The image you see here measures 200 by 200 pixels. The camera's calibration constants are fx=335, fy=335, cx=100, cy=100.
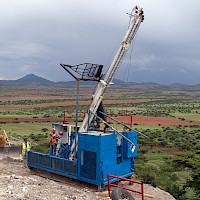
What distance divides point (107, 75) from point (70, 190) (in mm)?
4898

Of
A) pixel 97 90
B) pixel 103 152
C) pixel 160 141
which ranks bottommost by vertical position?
pixel 160 141

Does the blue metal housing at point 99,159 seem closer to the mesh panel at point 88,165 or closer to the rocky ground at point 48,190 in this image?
the mesh panel at point 88,165

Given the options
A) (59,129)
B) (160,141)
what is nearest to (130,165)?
(59,129)

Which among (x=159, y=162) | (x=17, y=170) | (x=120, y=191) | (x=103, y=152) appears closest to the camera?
(x=120, y=191)

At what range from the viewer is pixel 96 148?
1248 cm

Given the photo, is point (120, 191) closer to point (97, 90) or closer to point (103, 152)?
point (103, 152)

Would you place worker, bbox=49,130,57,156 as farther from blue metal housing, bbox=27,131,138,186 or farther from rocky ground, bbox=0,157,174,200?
rocky ground, bbox=0,157,174,200

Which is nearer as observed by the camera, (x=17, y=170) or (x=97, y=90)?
(x=97, y=90)

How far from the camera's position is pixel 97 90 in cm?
1412

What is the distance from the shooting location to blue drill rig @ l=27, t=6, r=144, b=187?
12.6 metres

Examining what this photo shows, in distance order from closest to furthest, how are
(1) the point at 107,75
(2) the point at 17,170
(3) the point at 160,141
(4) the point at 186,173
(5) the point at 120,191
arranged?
(5) the point at 120,191
(1) the point at 107,75
(2) the point at 17,170
(4) the point at 186,173
(3) the point at 160,141

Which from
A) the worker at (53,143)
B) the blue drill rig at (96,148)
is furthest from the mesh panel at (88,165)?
the worker at (53,143)

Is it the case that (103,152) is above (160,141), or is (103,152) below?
above

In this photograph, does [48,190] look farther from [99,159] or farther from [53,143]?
[53,143]
